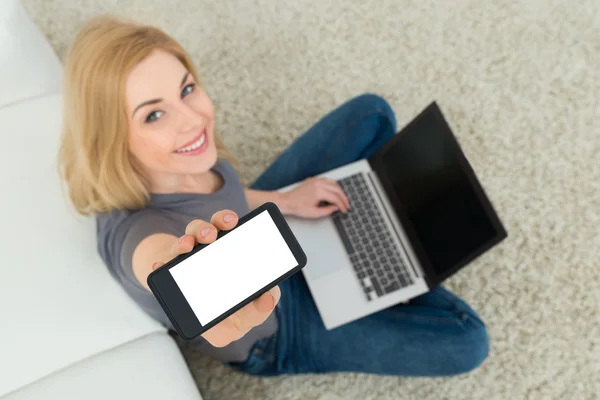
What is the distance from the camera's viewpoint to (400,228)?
1.05m

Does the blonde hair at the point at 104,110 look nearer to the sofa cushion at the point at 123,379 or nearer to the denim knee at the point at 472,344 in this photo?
the sofa cushion at the point at 123,379

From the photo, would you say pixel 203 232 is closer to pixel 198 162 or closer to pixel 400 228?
pixel 198 162

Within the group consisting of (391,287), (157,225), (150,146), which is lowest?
(391,287)

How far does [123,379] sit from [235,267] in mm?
393

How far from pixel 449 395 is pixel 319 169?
59 centimetres

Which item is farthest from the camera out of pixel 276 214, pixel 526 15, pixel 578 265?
pixel 526 15

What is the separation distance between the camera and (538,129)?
137cm

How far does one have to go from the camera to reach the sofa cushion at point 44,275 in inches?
31.9

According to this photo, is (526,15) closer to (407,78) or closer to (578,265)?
(407,78)

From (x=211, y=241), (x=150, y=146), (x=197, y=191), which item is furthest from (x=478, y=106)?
(x=211, y=241)

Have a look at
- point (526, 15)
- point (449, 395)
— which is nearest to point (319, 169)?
point (449, 395)

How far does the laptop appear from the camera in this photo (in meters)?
0.92

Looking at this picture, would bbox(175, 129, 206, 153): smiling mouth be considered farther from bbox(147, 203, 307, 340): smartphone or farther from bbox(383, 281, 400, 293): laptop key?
bbox(383, 281, 400, 293): laptop key

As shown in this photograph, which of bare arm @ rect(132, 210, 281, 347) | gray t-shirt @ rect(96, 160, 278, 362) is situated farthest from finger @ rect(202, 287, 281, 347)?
gray t-shirt @ rect(96, 160, 278, 362)
